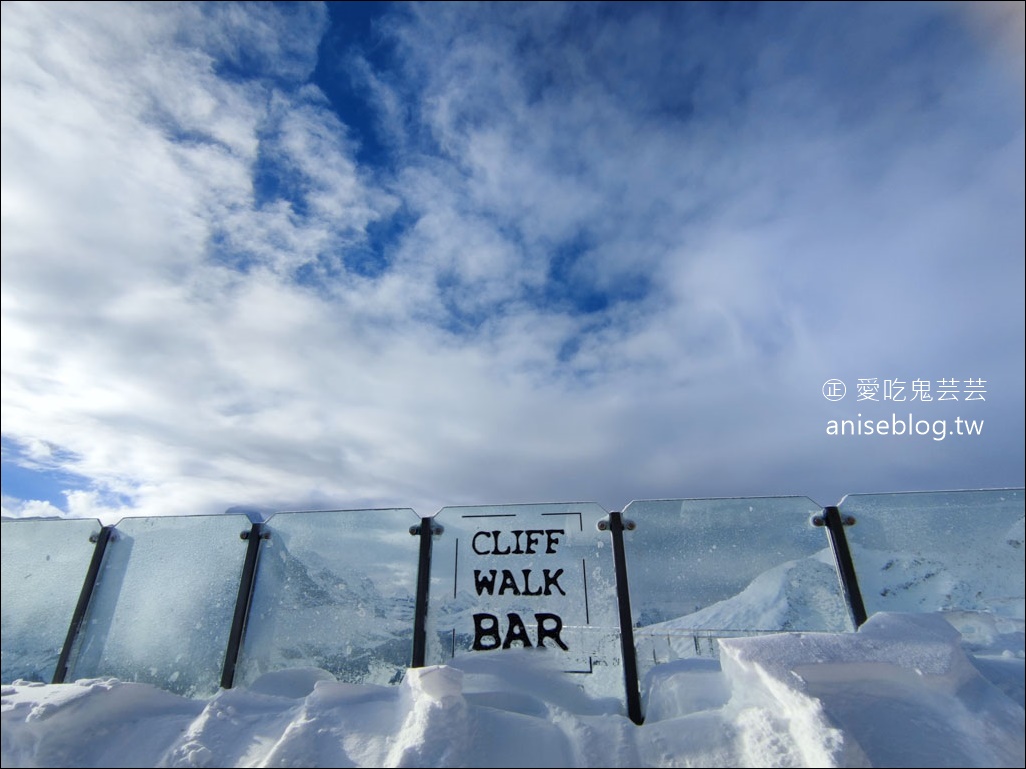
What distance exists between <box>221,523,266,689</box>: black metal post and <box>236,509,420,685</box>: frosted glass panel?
0.06 m

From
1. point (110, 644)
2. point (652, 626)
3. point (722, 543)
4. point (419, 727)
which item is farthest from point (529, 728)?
point (110, 644)

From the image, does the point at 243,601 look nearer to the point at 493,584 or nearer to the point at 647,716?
the point at 493,584

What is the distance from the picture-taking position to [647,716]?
4.41 m

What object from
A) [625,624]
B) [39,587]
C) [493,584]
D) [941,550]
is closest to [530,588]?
[493,584]

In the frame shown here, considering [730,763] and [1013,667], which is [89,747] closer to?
[730,763]

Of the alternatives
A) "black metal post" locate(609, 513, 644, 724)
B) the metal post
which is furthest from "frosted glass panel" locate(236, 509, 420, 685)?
the metal post

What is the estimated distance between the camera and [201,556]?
5.93 m

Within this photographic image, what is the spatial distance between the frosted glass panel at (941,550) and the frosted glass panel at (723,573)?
343mm

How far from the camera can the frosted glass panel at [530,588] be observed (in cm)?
500

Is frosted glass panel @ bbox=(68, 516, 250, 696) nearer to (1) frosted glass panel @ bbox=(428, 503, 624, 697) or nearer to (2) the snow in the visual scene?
(2) the snow

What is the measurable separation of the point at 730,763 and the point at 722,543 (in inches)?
81.5

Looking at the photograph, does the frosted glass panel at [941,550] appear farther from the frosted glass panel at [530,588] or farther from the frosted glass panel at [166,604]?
the frosted glass panel at [166,604]

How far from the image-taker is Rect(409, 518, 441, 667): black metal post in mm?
5160

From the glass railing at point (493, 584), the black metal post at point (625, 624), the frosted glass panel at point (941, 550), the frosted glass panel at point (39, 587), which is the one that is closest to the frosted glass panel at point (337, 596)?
the glass railing at point (493, 584)
